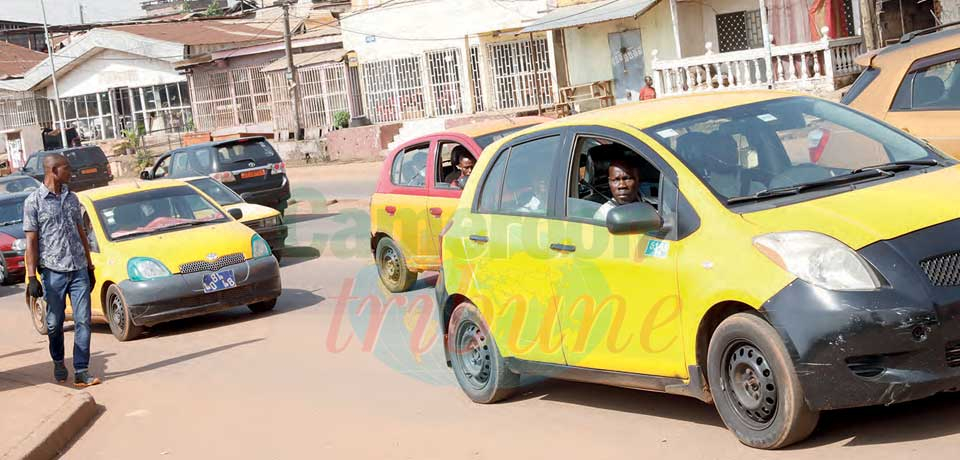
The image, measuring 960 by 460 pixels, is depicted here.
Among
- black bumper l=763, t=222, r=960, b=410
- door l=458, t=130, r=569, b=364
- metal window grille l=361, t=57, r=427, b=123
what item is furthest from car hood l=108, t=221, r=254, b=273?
metal window grille l=361, t=57, r=427, b=123

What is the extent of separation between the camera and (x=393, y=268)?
13695 mm

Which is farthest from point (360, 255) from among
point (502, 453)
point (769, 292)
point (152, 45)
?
point (152, 45)

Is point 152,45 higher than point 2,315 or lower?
higher

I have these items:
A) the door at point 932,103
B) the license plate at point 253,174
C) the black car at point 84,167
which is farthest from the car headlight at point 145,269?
the black car at point 84,167

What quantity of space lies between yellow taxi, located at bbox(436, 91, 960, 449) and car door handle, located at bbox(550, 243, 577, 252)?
2 cm

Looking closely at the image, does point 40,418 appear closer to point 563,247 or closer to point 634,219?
point 563,247

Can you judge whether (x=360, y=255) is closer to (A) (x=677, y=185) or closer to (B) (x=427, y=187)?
(B) (x=427, y=187)

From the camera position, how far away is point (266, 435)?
26.3ft

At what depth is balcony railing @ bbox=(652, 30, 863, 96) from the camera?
88.4 feet

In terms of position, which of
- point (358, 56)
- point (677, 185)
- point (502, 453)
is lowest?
point (502, 453)

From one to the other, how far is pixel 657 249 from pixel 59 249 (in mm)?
5893

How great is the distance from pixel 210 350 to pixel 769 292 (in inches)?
289

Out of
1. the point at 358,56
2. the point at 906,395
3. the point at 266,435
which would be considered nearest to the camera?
the point at 906,395

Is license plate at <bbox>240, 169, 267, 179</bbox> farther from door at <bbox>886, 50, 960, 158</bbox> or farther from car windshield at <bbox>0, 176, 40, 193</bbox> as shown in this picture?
door at <bbox>886, 50, 960, 158</bbox>
